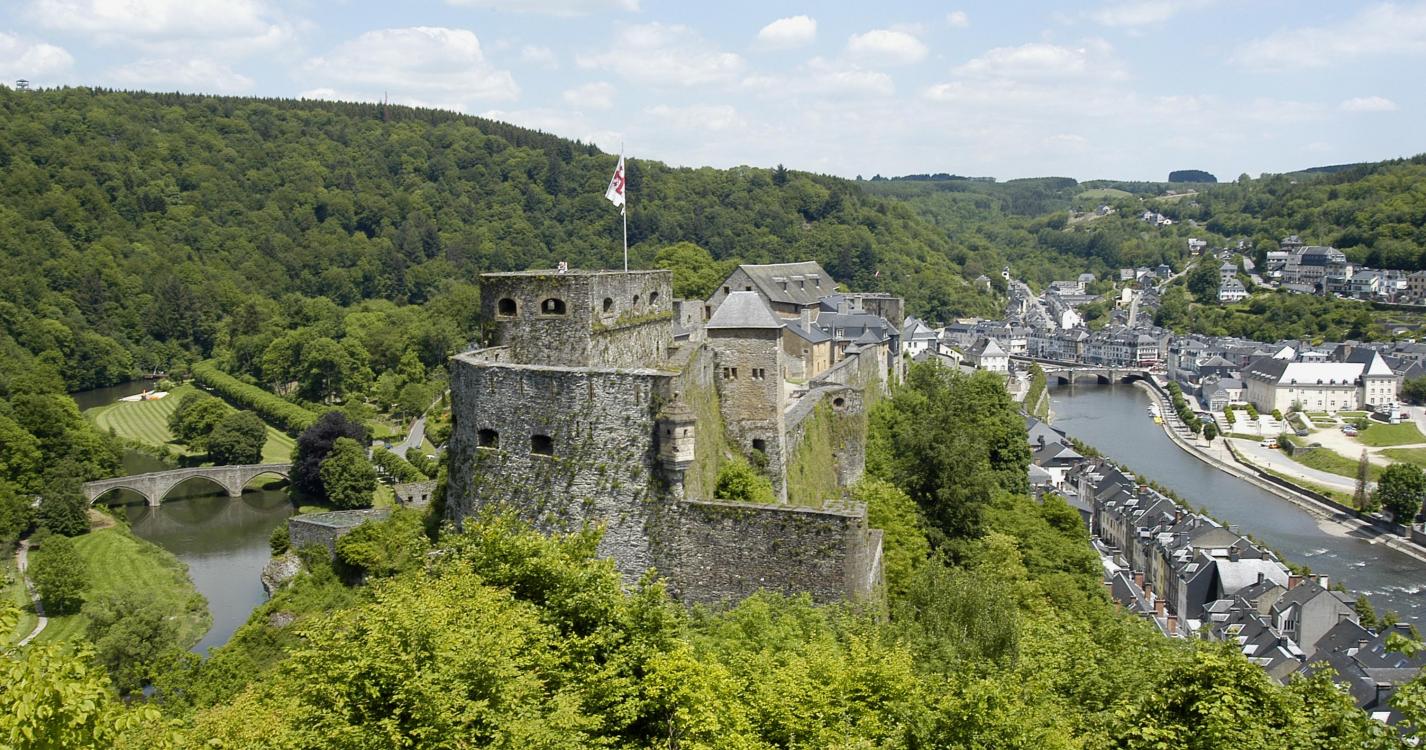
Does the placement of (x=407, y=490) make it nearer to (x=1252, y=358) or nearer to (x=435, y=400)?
(x=435, y=400)

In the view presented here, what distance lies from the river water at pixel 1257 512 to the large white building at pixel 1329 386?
46.1ft

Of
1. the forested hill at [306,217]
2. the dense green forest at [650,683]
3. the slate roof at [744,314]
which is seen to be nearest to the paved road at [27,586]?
the slate roof at [744,314]

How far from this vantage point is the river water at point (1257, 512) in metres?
63.7

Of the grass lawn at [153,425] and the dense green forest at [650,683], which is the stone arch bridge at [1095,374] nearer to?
the grass lawn at [153,425]

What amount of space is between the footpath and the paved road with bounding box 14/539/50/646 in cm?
7823

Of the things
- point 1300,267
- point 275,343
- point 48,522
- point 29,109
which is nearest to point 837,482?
point 48,522

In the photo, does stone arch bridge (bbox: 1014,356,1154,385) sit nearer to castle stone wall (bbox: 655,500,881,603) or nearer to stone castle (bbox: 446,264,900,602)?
stone castle (bbox: 446,264,900,602)

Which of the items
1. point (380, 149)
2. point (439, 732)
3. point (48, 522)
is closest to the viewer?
point (439, 732)

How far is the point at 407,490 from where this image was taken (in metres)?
63.1

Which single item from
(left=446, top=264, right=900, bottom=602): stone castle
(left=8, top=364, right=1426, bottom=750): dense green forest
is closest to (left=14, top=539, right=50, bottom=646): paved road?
(left=446, top=264, right=900, bottom=602): stone castle

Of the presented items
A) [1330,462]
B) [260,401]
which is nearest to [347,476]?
[260,401]

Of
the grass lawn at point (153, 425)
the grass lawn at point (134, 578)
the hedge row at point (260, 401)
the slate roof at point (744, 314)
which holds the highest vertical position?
the slate roof at point (744, 314)

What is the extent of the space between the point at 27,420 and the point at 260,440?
592 inches

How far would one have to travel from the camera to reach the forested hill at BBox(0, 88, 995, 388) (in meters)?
122
